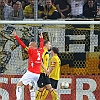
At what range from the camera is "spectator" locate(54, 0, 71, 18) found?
33.6ft

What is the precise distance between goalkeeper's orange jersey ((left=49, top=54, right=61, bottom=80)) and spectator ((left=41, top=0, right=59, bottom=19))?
2.74ft

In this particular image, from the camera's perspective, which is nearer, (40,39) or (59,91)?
(40,39)

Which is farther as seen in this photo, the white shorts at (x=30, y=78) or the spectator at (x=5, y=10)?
the spectator at (x=5, y=10)

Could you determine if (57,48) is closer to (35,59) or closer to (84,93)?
(35,59)

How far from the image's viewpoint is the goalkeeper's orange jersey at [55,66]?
32.1 ft


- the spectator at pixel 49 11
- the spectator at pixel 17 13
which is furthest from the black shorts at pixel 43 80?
the spectator at pixel 17 13

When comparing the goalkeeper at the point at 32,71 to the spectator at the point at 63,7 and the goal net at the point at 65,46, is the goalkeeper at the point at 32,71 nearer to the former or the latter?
the goal net at the point at 65,46

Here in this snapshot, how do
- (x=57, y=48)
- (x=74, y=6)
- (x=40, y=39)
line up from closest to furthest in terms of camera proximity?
(x=40, y=39), (x=57, y=48), (x=74, y=6)

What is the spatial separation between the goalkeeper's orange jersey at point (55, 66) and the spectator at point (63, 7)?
1013 mm

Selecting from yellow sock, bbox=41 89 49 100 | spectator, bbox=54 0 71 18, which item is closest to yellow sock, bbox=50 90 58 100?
yellow sock, bbox=41 89 49 100

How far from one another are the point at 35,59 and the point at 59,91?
3.00 feet

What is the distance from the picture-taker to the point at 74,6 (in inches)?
412

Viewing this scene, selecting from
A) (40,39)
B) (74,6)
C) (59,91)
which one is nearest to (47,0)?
(74,6)

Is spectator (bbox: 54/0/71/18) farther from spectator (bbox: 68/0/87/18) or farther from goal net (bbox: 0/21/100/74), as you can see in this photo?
goal net (bbox: 0/21/100/74)
